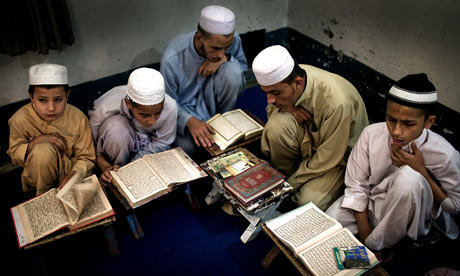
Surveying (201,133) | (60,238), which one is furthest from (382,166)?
(60,238)

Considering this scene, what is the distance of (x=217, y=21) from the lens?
→ 10.3 feet

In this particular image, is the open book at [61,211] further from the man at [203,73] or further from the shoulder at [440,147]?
the shoulder at [440,147]

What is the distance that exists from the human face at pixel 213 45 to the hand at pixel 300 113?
2.76 feet

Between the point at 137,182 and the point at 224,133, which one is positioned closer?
the point at 137,182

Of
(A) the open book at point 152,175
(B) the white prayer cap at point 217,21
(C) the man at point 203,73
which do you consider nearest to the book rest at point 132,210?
(A) the open book at point 152,175

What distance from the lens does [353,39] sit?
408 centimetres

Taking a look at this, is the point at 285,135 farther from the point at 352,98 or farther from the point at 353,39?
the point at 353,39

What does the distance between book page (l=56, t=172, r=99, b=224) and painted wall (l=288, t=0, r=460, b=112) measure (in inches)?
119

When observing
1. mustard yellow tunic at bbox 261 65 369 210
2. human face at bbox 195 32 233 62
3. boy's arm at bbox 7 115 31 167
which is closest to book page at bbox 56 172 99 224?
boy's arm at bbox 7 115 31 167

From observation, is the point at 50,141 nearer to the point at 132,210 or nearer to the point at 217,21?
the point at 132,210

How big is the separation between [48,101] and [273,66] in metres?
1.61

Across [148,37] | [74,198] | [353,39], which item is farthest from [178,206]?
[353,39]

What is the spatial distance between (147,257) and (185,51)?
181 centimetres

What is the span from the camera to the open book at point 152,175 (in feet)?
8.33
